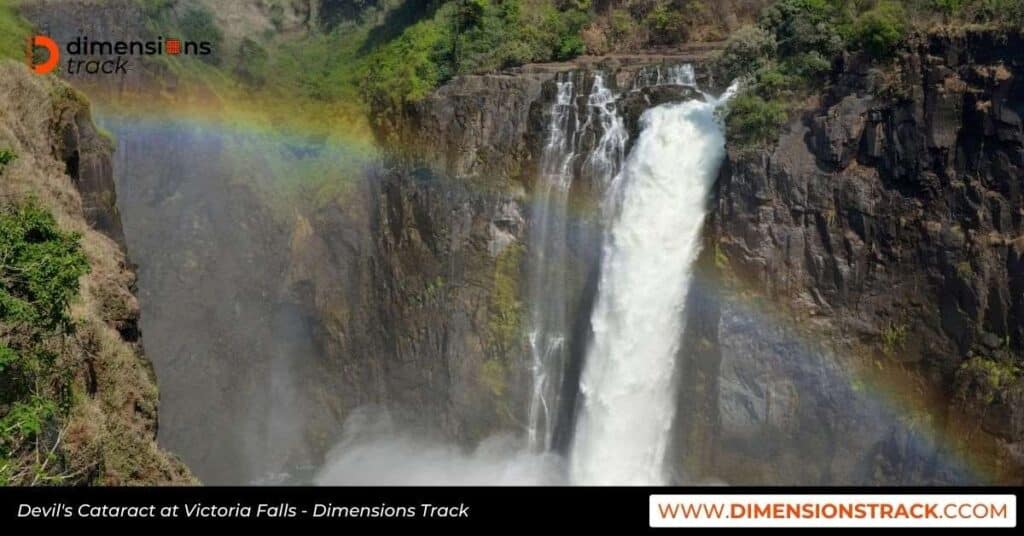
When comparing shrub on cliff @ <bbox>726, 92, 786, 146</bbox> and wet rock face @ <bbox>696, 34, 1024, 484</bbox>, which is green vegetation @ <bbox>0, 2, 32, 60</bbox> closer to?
shrub on cliff @ <bbox>726, 92, 786, 146</bbox>

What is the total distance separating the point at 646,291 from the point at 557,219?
149 inches

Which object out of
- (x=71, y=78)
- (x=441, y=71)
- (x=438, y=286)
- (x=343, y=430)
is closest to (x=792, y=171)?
(x=438, y=286)

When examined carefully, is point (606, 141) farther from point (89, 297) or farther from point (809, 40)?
point (89, 297)

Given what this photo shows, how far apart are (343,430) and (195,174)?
11427mm

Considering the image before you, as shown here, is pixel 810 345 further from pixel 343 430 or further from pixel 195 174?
pixel 195 174

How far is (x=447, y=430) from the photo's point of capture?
2705 cm

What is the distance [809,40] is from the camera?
20703 mm

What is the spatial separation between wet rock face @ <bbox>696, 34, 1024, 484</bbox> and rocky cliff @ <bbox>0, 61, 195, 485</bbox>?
13.4 meters

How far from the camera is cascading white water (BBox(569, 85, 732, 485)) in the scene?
69.5ft

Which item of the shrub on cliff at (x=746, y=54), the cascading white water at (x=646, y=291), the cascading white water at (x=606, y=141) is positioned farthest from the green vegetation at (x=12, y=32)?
the shrub on cliff at (x=746, y=54)

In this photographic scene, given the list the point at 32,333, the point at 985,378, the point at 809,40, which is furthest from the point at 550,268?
the point at 32,333

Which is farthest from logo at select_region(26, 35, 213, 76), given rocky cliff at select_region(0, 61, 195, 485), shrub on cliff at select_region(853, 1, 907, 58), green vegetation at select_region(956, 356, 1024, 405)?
green vegetation at select_region(956, 356, 1024, 405)

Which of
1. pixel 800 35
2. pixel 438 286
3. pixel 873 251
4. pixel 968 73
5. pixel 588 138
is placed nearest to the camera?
pixel 968 73

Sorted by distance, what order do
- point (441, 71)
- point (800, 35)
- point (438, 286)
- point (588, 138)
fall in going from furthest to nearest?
point (441, 71) → point (438, 286) → point (588, 138) → point (800, 35)
